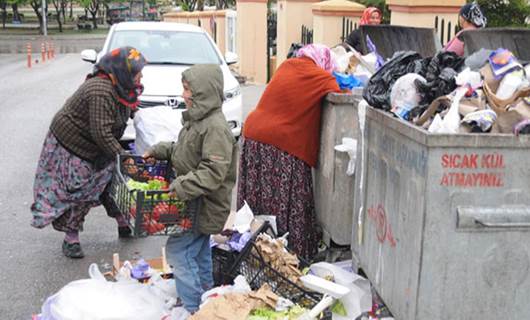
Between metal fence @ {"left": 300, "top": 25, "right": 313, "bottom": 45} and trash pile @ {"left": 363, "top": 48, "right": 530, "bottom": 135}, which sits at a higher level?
trash pile @ {"left": 363, "top": 48, "right": 530, "bottom": 135}

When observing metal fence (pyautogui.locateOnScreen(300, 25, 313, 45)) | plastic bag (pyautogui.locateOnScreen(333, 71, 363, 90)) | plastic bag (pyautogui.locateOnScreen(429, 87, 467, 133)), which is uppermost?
plastic bag (pyautogui.locateOnScreen(429, 87, 467, 133))

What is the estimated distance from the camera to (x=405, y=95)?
3.62 meters

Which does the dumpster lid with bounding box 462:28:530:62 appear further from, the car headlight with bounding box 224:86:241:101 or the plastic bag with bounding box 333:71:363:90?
the car headlight with bounding box 224:86:241:101

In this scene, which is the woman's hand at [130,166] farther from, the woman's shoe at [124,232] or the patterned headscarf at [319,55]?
the woman's shoe at [124,232]

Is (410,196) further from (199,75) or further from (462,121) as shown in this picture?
(199,75)

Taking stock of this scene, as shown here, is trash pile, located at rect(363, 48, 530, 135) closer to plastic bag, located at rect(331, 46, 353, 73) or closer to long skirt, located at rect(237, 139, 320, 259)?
long skirt, located at rect(237, 139, 320, 259)

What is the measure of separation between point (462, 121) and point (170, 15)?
33.8 m

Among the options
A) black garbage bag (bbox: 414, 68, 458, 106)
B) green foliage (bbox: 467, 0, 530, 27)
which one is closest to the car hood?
green foliage (bbox: 467, 0, 530, 27)

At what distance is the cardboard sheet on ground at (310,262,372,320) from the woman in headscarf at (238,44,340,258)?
2.82 ft

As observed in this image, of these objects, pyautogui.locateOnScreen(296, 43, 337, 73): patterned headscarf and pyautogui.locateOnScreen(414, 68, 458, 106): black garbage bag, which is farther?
pyautogui.locateOnScreen(296, 43, 337, 73): patterned headscarf

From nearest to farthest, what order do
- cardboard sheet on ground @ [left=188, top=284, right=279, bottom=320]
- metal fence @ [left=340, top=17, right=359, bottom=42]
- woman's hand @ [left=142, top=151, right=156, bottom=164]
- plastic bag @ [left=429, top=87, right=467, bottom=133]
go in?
plastic bag @ [left=429, top=87, right=467, bottom=133], cardboard sheet on ground @ [left=188, top=284, right=279, bottom=320], woman's hand @ [left=142, top=151, right=156, bottom=164], metal fence @ [left=340, top=17, right=359, bottom=42]

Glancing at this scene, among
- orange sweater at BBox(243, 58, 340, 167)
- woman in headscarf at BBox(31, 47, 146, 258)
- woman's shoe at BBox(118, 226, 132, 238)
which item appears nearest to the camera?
orange sweater at BBox(243, 58, 340, 167)

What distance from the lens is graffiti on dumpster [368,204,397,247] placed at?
11.3ft

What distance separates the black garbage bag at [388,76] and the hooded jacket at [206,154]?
850 mm
